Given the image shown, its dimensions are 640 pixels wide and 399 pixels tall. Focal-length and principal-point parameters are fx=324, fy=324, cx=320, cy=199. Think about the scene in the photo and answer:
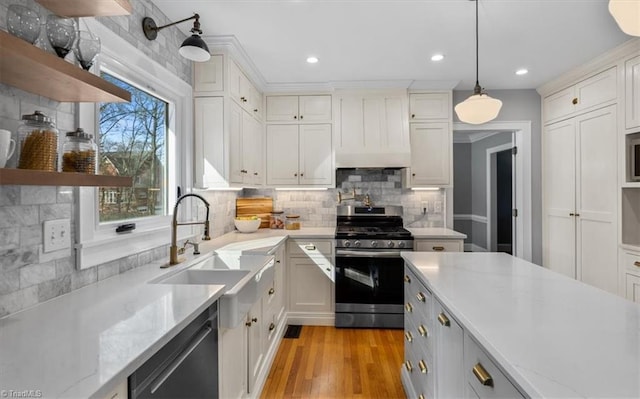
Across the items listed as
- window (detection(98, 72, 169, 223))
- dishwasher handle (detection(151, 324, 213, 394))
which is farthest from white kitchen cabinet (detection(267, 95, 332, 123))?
dishwasher handle (detection(151, 324, 213, 394))

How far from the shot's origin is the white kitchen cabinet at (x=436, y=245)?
3.26 m

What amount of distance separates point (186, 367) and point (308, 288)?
225 centimetres

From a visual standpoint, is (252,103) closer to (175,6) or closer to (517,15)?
(175,6)

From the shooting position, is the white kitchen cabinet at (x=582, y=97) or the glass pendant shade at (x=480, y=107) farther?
the white kitchen cabinet at (x=582, y=97)

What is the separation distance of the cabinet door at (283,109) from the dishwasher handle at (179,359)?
2785 millimetres

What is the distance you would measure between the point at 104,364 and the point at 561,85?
4.36 metres

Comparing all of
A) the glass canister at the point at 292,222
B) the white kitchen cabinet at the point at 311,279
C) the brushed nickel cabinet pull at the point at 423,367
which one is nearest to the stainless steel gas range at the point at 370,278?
the white kitchen cabinet at the point at 311,279

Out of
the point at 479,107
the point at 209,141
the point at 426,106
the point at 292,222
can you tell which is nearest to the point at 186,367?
the point at 209,141

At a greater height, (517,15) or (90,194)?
(517,15)

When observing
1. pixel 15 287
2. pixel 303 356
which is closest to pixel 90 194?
pixel 15 287

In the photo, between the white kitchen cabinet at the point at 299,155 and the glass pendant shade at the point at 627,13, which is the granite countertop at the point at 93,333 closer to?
the glass pendant shade at the point at 627,13

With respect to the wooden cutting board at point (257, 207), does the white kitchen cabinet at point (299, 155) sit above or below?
above

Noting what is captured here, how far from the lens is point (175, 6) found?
211 cm

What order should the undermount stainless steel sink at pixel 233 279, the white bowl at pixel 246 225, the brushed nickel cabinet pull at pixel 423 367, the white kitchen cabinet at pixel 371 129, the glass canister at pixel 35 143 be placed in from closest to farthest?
1. the glass canister at pixel 35 143
2. the undermount stainless steel sink at pixel 233 279
3. the brushed nickel cabinet pull at pixel 423 367
4. the white bowl at pixel 246 225
5. the white kitchen cabinet at pixel 371 129
